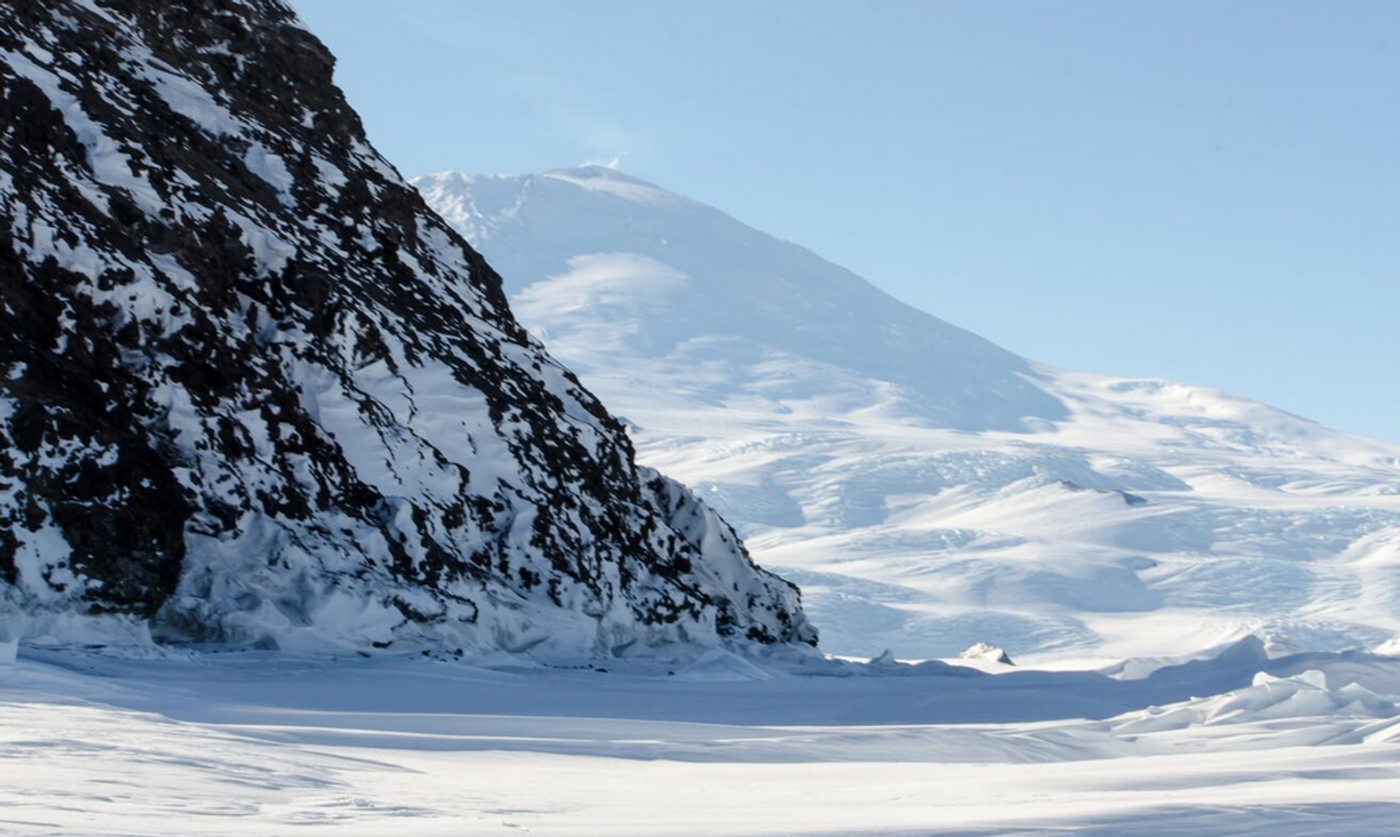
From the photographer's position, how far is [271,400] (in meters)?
18.7

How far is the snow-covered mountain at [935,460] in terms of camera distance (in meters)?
74.1

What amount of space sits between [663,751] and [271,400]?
9578 mm

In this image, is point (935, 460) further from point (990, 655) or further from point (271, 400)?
point (271, 400)

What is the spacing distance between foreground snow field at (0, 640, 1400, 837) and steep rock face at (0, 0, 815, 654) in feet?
4.99

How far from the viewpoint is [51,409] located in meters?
16.0

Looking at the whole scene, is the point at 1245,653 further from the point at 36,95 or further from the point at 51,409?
the point at 36,95

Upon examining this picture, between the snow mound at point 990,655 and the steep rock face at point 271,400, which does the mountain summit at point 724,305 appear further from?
the steep rock face at point 271,400

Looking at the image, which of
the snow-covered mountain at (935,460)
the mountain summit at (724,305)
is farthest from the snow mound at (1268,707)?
the mountain summit at (724,305)

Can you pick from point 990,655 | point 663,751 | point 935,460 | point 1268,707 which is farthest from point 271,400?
point 935,460

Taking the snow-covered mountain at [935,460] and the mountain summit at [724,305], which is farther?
the mountain summit at [724,305]

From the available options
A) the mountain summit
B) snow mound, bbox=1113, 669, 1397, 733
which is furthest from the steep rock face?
the mountain summit

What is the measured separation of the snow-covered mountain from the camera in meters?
74.1

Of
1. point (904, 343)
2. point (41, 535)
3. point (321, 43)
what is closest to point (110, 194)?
point (41, 535)

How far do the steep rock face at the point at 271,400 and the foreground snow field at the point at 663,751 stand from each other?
1521 millimetres
